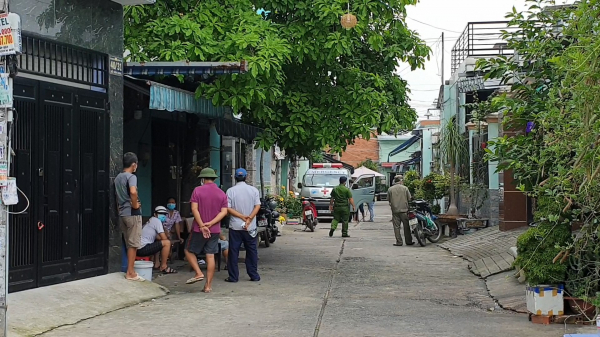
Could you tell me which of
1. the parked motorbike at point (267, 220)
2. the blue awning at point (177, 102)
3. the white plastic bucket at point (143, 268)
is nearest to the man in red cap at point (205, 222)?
the white plastic bucket at point (143, 268)

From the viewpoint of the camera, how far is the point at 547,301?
26.7 ft

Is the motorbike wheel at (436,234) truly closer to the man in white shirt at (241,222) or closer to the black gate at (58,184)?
the man in white shirt at (241,222)

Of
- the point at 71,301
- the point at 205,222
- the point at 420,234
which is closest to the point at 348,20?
the point at 205,222

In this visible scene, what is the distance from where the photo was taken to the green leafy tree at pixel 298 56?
11656 millimetres

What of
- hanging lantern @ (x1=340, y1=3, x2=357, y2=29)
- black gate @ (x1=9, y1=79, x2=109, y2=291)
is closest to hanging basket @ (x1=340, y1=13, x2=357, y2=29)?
hanging lantern @ (x1=340, y1=3, x2=357, y2=29)

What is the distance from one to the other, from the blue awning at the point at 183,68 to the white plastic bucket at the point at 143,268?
2.78 metres

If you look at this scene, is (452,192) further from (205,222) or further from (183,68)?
(183,68)

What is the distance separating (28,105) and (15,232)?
4.98ft

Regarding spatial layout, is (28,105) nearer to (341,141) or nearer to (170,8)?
(170,8)

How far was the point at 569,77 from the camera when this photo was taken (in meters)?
5.02

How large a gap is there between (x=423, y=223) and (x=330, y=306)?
9.38m

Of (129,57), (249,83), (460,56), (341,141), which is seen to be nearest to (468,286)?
(341,141)

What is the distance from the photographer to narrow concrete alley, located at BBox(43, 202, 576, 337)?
25.6 feet

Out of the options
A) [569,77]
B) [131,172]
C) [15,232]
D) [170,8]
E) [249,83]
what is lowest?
[15,232]
